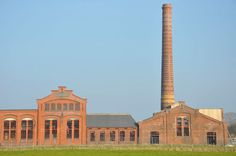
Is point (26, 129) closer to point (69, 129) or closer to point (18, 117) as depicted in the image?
point (18, 117)

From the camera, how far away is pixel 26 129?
5925cm

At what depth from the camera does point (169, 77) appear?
70.4 m

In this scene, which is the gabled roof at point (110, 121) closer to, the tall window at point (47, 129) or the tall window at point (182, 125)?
the tall window at point (47, 129)

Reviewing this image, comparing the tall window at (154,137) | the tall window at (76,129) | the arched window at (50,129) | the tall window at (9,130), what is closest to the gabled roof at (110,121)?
the tall window at (76,129)

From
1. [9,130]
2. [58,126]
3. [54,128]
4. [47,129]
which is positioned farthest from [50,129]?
[9,130]

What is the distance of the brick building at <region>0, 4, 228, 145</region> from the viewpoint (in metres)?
59.2

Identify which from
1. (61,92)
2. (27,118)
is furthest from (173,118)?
(27,118)

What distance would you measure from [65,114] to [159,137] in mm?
13104

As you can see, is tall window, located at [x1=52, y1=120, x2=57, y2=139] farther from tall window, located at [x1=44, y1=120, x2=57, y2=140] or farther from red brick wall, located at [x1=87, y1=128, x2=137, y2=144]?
red brick wall, located at [x1=87, y1=128, x2=137, y2=144]

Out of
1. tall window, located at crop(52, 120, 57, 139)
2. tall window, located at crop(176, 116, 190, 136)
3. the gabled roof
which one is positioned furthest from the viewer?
the gabled roof

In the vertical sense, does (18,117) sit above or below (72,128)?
above

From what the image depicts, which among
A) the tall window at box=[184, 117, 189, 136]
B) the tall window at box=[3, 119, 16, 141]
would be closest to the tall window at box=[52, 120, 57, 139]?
the tall window at box=[3, 119, 16, 141]

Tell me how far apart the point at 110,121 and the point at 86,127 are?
389 centimetres

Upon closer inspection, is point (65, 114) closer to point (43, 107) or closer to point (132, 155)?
point (43, 107)
